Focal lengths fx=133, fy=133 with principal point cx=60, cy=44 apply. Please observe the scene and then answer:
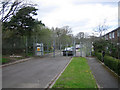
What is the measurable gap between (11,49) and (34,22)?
5692 millimetres

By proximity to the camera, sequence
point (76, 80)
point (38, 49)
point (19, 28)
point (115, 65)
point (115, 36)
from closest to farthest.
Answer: point (76, 80)
point (115, 65)
point (19, 28)
point (38, 49)
point (115, 36)

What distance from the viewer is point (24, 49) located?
2234cm

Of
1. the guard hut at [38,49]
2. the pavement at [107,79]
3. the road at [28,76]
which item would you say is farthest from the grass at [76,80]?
the guard hut at [38,49]

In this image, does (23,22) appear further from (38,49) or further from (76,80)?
(76,80)

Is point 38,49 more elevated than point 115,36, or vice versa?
point 115,36

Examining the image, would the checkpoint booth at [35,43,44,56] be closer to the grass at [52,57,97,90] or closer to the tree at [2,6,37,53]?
the tree at [2,6,37,53]

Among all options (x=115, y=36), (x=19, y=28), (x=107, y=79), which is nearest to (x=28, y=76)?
(x=107, y=79)

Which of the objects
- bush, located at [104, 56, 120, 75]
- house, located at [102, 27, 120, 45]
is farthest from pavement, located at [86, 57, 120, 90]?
house, located at [102, 27, 120, 45]

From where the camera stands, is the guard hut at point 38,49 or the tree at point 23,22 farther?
the guard hut at point 38,49

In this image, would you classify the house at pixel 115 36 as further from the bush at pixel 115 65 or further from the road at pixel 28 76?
the road at pixel 28 76

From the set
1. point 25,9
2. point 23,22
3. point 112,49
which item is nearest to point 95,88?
point 112,49

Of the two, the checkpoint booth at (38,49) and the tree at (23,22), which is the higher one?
the tree at (23,22)

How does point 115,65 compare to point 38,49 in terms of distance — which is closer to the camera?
point 115,65

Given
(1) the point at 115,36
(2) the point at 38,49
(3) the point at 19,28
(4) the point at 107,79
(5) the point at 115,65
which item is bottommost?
(4) the point at 107,79
